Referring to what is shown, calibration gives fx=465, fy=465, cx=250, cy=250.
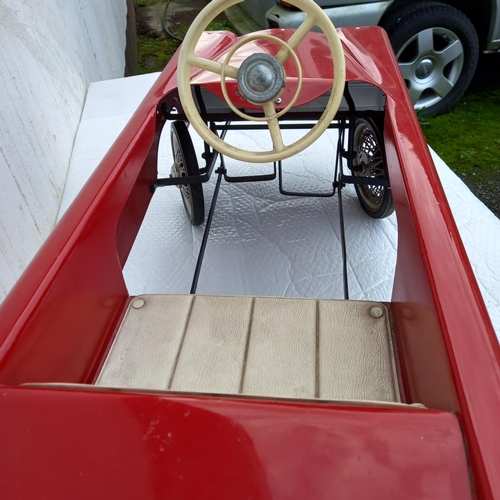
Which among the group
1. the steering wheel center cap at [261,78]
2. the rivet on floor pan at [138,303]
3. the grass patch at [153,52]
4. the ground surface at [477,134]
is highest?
the steering wheel center cap at [261,78]

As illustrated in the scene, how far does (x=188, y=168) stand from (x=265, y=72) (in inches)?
35.5

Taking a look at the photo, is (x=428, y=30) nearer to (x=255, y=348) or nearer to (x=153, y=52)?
(x=255, y=348)

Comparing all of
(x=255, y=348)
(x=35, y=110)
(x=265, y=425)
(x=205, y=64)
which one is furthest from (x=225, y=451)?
(x=35, y=110)

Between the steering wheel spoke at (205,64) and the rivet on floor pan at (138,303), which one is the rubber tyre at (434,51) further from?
the rivet on floor pan at (138,303)

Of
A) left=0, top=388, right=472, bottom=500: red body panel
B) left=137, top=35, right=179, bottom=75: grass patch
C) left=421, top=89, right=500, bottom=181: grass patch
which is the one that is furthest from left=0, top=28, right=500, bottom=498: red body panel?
left=137, top=35, right=179, bottom=75: grass patch

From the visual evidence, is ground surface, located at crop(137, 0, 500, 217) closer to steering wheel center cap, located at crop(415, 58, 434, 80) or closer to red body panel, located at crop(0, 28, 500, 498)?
steering wheel center cap, located at crop(415, 58, 434, 80)

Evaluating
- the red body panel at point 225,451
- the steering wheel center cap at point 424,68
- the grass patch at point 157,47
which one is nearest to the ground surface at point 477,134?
→ the steering wheel center cap at point 424,68

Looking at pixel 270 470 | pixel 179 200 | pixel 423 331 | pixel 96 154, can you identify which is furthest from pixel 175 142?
pixel 270 470

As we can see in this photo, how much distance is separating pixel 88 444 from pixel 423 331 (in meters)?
0.65

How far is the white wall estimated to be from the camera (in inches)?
69.6

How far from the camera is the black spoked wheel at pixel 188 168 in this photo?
1.86m

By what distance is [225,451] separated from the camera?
68 cm

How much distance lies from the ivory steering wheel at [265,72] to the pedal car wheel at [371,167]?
71 centimetres

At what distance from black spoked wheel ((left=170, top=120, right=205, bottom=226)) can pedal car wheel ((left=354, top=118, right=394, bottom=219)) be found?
0.67m
